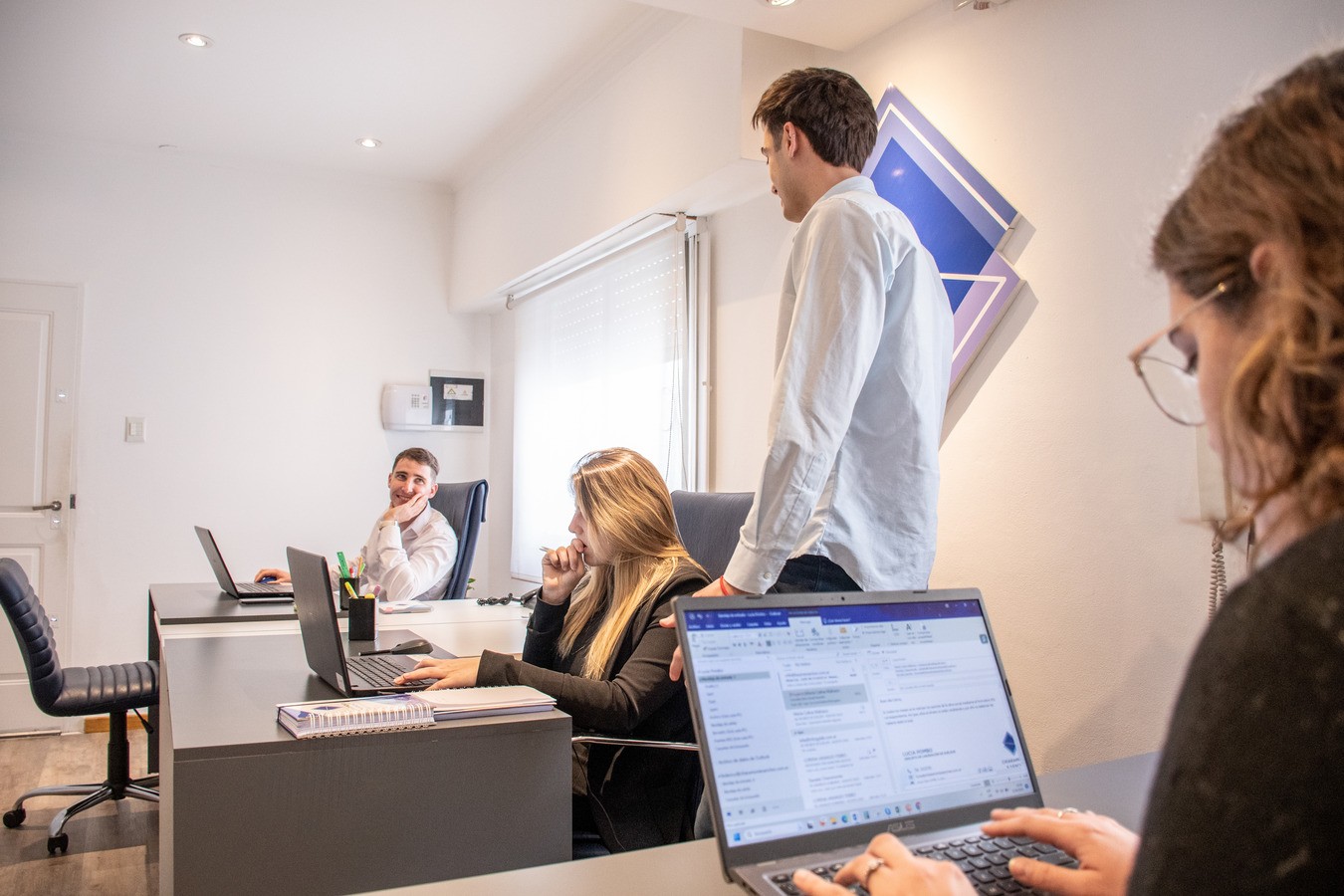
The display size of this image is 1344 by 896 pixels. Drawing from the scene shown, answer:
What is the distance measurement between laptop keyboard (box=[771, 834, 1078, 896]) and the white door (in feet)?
16.1

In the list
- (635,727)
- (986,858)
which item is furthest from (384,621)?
(986,858)

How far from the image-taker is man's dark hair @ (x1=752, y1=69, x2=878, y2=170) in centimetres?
183

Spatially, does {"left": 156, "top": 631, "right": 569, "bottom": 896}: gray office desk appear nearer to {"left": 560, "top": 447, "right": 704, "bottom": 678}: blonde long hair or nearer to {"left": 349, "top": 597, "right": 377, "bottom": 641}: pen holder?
{"left": 560, "top": 447, "right": 704, "bottom": 678}: blonde long hair

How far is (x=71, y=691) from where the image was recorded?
10.00 ft

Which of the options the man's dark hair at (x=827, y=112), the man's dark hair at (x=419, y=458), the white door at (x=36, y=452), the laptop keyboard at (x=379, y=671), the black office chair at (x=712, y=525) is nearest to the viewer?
the laptop keyboard at (x=379, y=671)

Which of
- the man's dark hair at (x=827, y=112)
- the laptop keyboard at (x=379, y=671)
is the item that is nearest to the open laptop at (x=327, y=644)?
the laptop keyboard at (x=379, y=671)

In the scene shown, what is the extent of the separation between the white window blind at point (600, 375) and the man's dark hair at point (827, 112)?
70.7 inches

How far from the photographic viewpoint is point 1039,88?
2268 mm

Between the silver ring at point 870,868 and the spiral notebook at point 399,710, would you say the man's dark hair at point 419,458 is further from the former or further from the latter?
the silver ring at point 870,868

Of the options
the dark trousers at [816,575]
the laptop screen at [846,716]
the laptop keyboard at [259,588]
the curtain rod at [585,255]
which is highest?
the curtain rod at [585,255]

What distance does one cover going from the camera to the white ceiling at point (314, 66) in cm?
359

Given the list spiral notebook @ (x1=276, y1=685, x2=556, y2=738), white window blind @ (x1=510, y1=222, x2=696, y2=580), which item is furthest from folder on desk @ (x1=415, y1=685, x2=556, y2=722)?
white window blind @ (x1=510, y1=222, x2=696, y2=580)

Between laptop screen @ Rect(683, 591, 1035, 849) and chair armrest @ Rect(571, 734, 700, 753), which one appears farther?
chair armrest @ Rect(571, 734, 700, 753)


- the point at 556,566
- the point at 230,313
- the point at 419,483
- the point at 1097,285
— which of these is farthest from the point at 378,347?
the point at 1097,285
